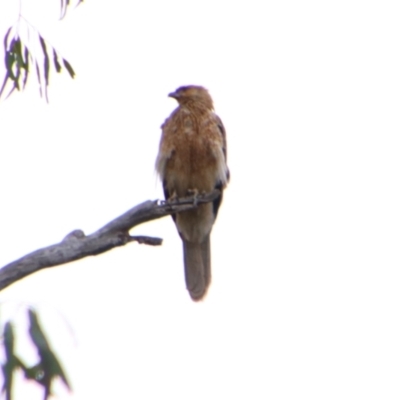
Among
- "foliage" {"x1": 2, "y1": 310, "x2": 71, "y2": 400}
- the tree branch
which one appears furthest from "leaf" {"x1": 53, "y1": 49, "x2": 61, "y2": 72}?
"foliage" {"x1": 2, "y1": 310, "x2": 71, "y2": 400}

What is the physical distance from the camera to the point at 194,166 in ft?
25.2

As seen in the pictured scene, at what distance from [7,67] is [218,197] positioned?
2.16 m

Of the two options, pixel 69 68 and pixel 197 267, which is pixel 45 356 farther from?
pixel 197 267

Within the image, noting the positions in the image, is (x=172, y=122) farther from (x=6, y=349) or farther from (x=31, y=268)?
(x=6, y=349)

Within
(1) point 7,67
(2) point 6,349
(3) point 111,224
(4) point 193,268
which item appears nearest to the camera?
(2) point 6,349

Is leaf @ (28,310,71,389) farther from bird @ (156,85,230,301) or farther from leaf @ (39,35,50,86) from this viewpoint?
bird @ (156,85,230,301)

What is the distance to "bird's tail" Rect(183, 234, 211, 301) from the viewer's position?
827 centimetres

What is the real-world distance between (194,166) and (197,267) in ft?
3.08

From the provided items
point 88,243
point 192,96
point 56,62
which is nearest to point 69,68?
point 56,62

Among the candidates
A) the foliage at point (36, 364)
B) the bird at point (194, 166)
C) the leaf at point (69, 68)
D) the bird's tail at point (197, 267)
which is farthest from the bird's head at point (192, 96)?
the foliage at point (36, 364)

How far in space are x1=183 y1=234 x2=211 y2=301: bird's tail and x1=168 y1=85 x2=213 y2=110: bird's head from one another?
95cm

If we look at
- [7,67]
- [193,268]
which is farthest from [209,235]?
[7,67]

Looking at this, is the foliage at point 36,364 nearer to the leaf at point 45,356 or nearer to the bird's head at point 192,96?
the leaf at point 45,356

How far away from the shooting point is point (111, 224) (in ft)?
18.2
